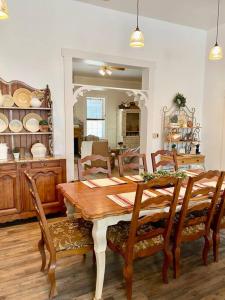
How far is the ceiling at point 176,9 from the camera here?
376 cm

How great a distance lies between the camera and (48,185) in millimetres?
3424

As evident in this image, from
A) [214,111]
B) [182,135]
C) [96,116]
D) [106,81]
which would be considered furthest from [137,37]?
[96,116]

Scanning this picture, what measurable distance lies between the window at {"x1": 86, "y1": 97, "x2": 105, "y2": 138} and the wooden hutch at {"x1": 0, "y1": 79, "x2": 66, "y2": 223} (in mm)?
5625

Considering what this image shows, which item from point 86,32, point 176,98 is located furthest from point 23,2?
point 176,98

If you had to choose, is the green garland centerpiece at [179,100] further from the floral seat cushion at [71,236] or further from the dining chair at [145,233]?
the floral seat cushion at [71,236]

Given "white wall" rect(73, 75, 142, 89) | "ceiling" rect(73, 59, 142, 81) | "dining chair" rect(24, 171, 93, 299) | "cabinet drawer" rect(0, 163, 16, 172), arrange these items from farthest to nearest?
"white wall" rect(73, 75, 142, 89)
"ceiling" rect(73, 59, 142, 81)
"cabinet drawer" rect(0, 163, 16, 172)
"dining chair" rect(24, 171, 93, 299)

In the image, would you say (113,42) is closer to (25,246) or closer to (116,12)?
(116,12)

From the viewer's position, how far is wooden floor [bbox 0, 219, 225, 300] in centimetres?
201

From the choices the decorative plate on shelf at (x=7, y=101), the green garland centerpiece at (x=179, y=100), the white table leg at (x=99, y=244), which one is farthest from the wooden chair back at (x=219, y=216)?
the decorative plate on shelf at (x=7, y=101)

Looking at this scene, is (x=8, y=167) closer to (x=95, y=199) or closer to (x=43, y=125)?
(x=43, y=125)

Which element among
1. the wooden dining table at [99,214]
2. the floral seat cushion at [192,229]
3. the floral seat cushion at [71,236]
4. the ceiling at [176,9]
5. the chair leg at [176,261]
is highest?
the ceiling at [176,9]

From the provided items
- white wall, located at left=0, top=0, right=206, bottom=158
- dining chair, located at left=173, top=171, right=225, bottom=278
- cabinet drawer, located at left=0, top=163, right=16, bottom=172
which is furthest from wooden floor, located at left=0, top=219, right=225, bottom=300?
white wall, located at left=0, top=0, right=206, bottom=158

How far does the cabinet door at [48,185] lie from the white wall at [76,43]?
1.89 feet

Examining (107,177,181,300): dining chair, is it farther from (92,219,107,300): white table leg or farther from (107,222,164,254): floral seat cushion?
(92,219,107,300): white table leg
